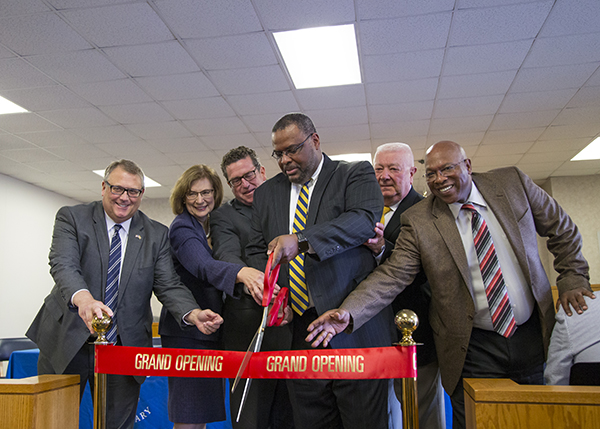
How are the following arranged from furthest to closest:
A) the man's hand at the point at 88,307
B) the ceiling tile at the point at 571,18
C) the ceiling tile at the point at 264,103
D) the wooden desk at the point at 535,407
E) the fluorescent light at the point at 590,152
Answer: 1. the fluorescent light at the point at 590,152
2. the ceiling tile at the point at 264,103
3. the ceiling tile at the point at 571,18
4. the man's hand at the point at 88,307
5. the wooden desk at the point at 535,407

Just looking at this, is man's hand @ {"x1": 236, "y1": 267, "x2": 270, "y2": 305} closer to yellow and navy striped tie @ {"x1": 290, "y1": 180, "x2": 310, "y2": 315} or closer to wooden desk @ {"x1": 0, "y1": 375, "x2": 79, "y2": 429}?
yellow and navy striped tie @ {"x1": 290, "y1": 180, "x2": 310, "y2": 315}

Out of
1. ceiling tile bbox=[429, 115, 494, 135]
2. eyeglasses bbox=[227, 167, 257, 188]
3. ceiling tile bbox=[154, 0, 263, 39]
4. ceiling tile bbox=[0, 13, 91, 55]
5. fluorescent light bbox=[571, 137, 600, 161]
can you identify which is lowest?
eyeglasses bbox=[227, 167, 257, 188]

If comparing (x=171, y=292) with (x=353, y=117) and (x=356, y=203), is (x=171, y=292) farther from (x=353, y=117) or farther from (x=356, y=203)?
(x=353, y=117)

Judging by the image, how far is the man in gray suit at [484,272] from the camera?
177 cm

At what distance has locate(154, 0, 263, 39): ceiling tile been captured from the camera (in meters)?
3.59

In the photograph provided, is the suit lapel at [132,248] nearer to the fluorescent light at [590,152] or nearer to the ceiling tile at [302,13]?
the ceiling tile at [302,13]

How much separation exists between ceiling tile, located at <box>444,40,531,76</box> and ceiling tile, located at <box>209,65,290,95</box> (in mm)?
1672

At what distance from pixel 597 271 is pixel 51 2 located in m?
9.96

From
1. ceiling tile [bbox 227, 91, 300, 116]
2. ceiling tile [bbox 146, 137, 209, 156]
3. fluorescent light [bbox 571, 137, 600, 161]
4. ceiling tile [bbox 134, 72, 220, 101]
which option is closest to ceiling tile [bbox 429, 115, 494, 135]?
ceiling tile [bbox 227, 91, 300, 116]

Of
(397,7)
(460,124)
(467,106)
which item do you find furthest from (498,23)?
(460,124)

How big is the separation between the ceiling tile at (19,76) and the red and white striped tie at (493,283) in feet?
14.5

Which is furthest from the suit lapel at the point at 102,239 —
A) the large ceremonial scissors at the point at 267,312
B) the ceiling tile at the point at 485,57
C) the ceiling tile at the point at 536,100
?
the ceiling tile at the point at 536,100

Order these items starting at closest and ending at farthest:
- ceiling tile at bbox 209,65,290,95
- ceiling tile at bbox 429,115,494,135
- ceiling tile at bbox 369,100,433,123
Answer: ceiling tile at bbox 209,65,290,95
ceiling tile at bbox 369,100,433,123
ceiling tile at bbox 429,115,494,135

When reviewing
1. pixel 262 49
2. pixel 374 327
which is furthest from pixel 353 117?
pixel 374 327
